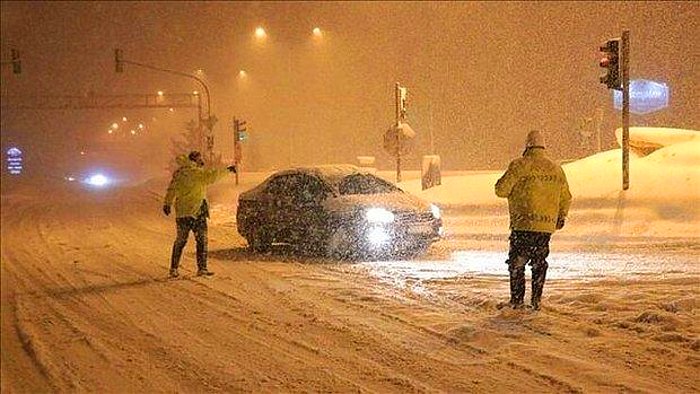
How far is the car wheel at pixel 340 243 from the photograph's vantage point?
41.4 ft

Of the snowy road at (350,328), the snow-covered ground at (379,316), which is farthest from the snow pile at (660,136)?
the snowy road at (350,328)

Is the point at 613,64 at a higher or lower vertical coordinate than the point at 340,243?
higher

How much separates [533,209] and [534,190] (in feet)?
0.62

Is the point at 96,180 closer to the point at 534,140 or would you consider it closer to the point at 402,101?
the point at 402,101

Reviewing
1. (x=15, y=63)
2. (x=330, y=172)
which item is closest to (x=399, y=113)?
(x=330, y=172)

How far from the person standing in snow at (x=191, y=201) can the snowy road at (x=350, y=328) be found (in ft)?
1.35

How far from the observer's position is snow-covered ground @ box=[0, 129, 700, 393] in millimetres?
6141

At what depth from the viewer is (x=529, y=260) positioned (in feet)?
27.7

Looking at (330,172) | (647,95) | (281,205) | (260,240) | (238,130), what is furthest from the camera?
(647,95)

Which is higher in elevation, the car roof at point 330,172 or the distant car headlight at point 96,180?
the car roof at point 330,172

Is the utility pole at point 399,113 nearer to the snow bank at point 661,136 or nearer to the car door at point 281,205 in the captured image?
the snow bank at point 661,136

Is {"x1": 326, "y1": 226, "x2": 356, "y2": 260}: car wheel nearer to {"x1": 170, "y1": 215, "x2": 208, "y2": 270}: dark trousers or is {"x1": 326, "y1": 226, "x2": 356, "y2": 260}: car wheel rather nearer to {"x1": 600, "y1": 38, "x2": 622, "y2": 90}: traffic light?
{"x1": 170, "y1": 215, "x2": 208, "y2": 270}: dark trousers

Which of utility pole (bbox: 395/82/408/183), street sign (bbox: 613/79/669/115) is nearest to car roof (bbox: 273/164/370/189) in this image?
utility pole (bbox: 395/82/408/183)

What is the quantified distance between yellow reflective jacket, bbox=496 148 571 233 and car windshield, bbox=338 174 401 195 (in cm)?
504
